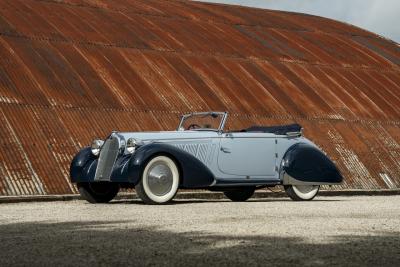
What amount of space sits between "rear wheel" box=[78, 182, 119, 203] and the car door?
6.21 feet

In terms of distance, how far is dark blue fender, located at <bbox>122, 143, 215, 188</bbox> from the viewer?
12.4 m

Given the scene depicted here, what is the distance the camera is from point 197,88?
20859mm

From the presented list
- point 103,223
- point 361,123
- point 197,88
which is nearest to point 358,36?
point 361,123

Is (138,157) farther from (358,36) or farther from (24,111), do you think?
(358,36)

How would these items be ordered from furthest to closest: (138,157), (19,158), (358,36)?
(358,36) → (19,158) → (138,157)

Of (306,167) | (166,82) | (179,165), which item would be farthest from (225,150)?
(166,82)

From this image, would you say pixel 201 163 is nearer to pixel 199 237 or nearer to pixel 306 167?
pixel 306 167

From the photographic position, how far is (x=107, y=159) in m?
13.2

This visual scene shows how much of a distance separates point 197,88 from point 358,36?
38.1 ft

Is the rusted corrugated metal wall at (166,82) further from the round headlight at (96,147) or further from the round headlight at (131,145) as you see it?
the round headlight at (131,145)

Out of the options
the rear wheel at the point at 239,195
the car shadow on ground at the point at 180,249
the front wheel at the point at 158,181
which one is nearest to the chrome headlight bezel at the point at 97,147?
the front wheel at the point at 158,181

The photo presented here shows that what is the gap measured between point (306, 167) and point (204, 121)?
193cm

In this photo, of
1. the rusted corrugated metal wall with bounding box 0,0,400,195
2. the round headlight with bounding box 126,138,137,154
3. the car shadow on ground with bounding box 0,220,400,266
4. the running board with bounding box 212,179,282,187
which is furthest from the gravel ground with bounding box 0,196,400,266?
the rusted corrugated metal wall with bounding box 0,0,400,195

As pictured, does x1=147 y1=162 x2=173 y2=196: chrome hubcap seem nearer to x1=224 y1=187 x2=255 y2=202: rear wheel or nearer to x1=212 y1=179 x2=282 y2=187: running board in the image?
x1=212 y1=179 x2=282 y2=187: running board
